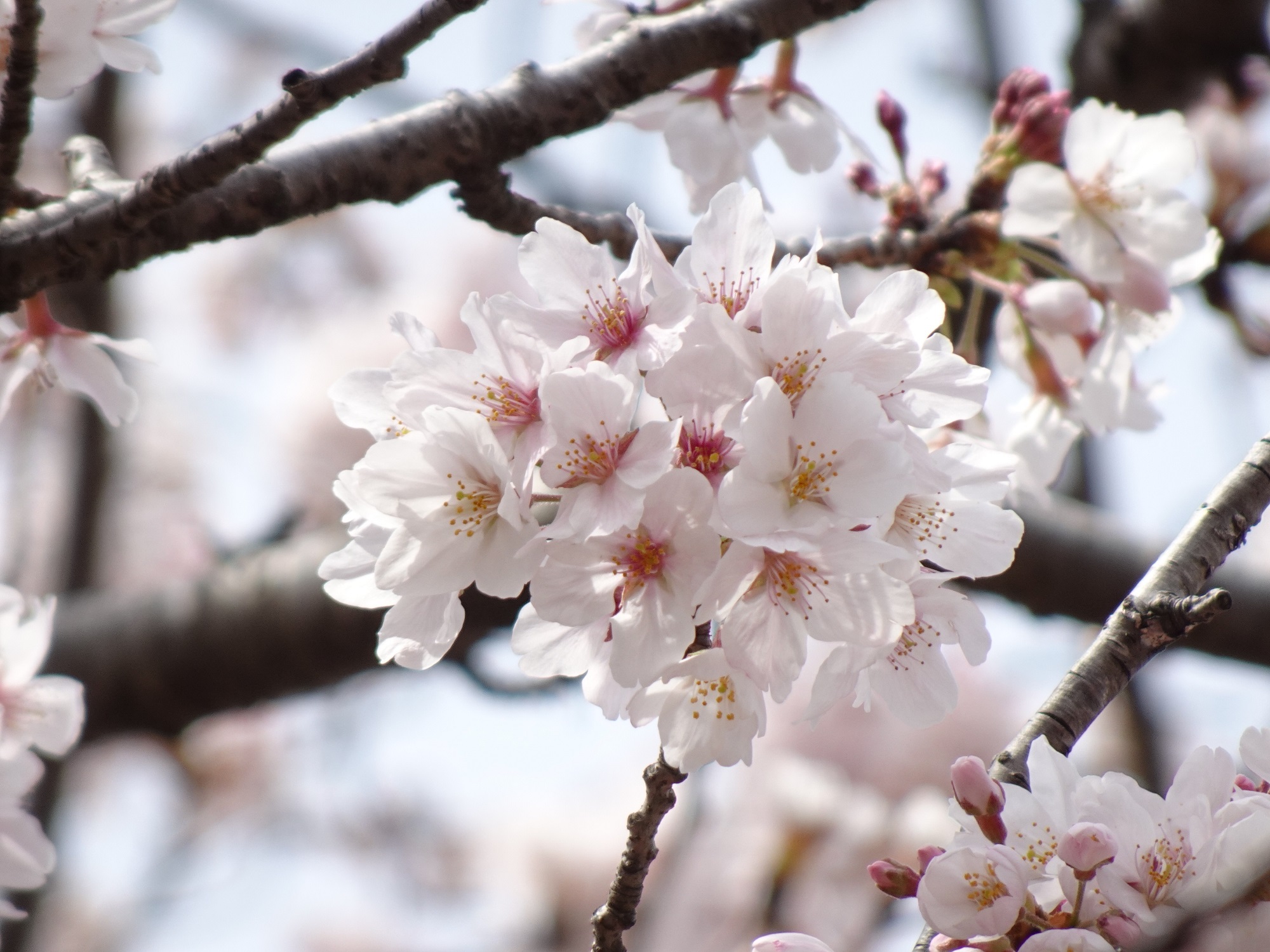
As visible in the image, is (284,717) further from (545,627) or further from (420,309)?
(545,627)

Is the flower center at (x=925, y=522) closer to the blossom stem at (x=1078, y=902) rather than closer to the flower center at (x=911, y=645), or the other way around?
the flower center at (x=911, y=645)

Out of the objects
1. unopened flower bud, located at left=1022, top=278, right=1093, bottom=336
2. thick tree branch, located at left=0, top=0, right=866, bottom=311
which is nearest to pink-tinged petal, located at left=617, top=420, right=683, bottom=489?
thick tree branch, located at left=0, top=0, right=866, bottom=311

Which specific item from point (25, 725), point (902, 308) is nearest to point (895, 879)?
point (902, 308)

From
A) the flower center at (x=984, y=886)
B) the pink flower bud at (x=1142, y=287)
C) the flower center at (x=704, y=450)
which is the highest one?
the flower center at (x=704, y=450)

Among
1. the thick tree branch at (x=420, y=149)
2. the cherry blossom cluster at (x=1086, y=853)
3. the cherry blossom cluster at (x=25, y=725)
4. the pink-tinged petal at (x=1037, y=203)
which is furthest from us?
the pink-tinged petal at (x=1037, y=203)

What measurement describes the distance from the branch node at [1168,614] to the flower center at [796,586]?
298 millimetres

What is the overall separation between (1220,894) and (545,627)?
1.73ft

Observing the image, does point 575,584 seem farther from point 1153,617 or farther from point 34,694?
point 34,694

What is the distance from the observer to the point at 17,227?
45.5 inches

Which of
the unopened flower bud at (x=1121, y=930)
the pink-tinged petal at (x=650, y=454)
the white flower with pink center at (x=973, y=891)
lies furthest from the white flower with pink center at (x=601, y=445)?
the unopened flower bud at (x=1121, y=930)

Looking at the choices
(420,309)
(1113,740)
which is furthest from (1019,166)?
(420,309)

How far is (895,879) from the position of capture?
95cm

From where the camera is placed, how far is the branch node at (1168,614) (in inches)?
34.9

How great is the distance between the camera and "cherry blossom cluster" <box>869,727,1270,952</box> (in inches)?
31.5
